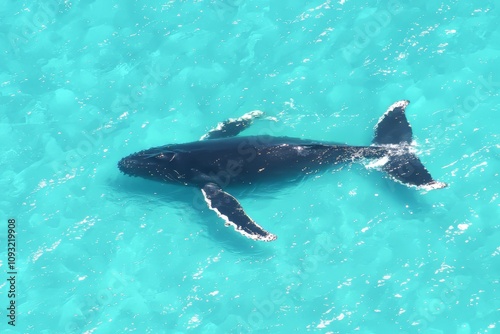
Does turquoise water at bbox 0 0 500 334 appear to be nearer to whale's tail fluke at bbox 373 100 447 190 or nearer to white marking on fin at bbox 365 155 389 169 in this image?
white marking on fin at bbox 365 155 389 169

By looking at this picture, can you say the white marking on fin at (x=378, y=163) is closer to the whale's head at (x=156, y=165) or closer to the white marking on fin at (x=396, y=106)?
the white marking on fin at (x=396, y=106)

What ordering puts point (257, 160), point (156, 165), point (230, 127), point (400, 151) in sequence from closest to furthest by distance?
1. point (257, 160)
2. point (400, 151)
3. point (156, 165)
4. point (230, 127)

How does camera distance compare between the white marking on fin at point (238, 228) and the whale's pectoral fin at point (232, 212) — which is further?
the whale's pectoral fin at point (232, 212)

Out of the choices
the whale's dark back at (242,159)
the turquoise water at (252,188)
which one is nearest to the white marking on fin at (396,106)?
the turquoise water at (252,188)

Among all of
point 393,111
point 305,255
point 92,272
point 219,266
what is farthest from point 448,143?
point 92,272

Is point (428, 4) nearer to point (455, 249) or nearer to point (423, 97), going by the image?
point (423, 97)

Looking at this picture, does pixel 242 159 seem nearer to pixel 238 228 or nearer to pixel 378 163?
pixel 238 228

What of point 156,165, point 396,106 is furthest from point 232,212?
point 396,106
